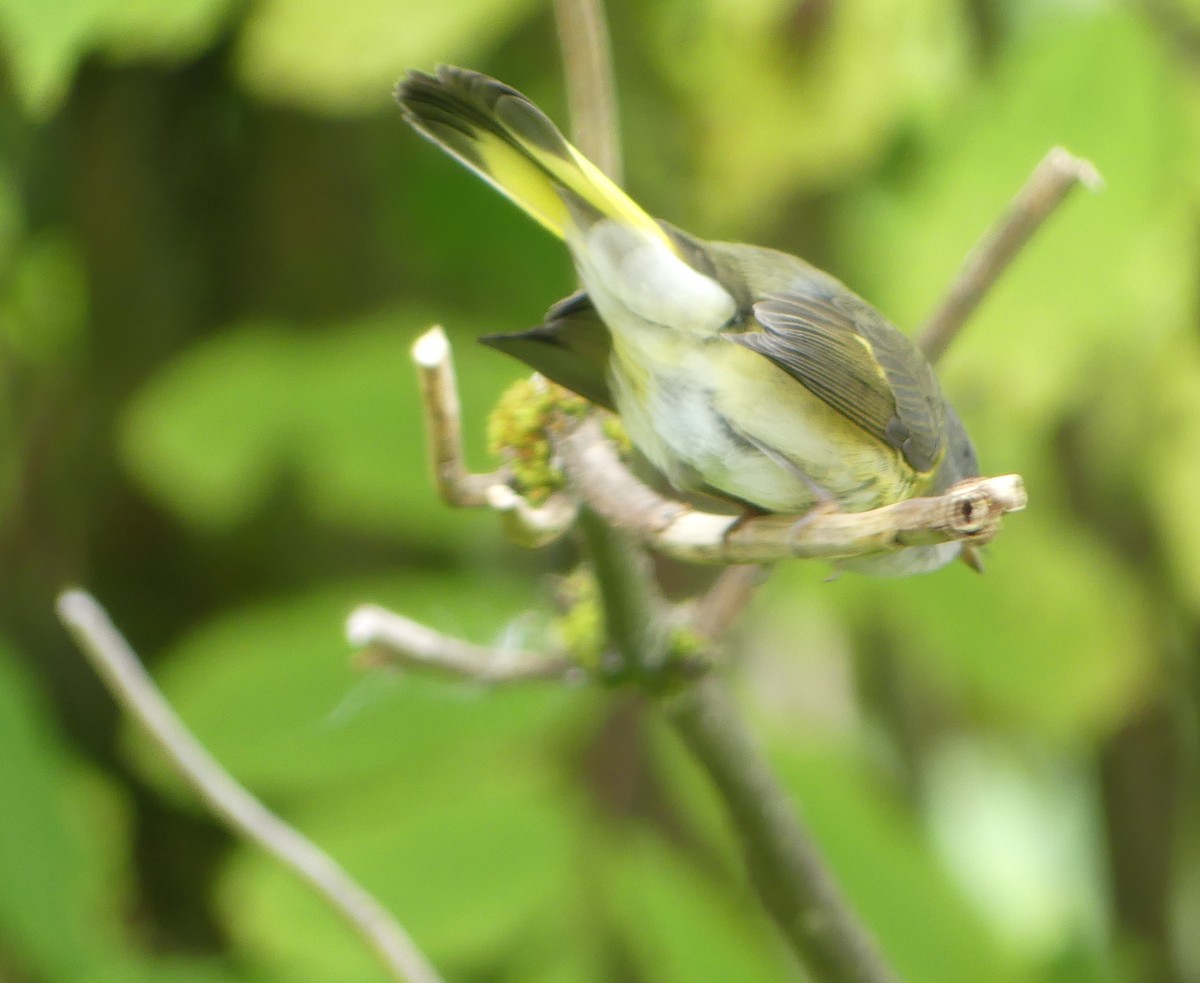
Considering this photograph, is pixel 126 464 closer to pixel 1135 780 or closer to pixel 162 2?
pixel 162 2

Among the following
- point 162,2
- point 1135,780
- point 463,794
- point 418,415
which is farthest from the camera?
point 1135,780

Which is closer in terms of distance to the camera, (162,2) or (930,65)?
(162,2)

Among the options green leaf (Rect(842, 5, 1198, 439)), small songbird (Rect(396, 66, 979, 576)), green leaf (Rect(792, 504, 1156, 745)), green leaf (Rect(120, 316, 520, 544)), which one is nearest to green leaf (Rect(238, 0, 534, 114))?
green leaf (Rect(120, 316, 520, 544))

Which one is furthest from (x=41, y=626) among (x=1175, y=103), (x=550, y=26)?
(x=1175, y=103)

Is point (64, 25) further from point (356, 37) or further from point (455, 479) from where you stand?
point (455, 479)

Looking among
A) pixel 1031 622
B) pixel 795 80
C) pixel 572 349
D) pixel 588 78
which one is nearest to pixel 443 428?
pixel 572 349

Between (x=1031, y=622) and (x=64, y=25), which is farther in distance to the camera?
(x=1031, y=622)

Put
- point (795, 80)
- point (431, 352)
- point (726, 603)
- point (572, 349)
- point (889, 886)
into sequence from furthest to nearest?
point (795, 80) → point (889, 886) → point (726, 603) → point (572, 349) → point (431, 352)
